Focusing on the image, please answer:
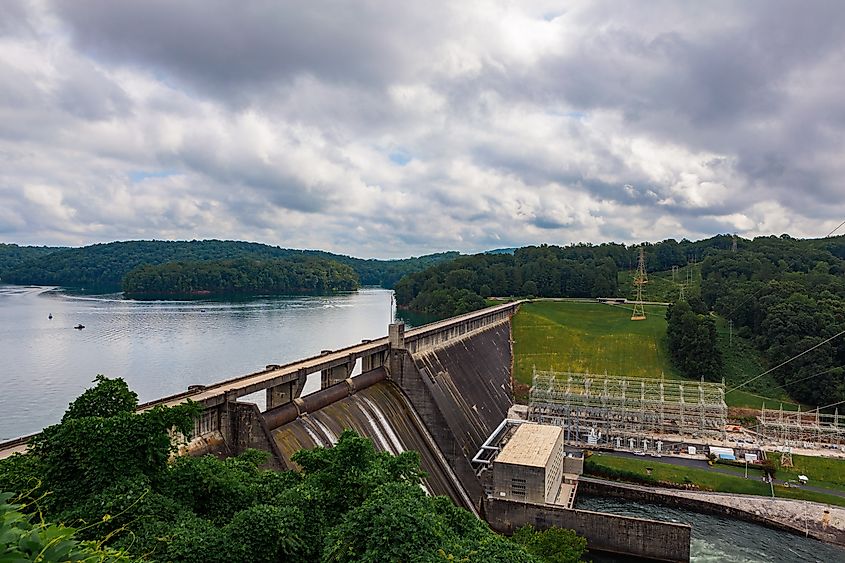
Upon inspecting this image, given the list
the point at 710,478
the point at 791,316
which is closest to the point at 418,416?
the point at 710,478

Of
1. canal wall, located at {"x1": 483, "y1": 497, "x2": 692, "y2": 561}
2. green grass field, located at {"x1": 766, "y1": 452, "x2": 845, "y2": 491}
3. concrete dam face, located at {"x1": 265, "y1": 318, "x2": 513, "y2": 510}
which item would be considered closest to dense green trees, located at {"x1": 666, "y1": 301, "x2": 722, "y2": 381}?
green grass field, located at {"x1": 766, "y1": 452, "x2": 845, "y2": 491}

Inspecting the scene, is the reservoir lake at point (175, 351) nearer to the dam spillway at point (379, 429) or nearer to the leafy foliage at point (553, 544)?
the leafy foliage at point (553, 544)

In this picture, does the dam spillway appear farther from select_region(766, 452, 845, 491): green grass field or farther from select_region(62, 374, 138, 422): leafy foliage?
select_region(766, 452, 845, 491): green grass field

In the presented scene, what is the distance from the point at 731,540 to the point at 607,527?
301 inches

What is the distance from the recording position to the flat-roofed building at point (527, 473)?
32.3 meters


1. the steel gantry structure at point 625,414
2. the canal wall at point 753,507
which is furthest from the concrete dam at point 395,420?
the steel gantry structure at point 625,414

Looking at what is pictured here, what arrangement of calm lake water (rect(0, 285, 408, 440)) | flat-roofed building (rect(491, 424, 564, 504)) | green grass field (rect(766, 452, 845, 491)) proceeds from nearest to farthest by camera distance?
1. flat-roofed building (rect(491, 424, 564, 504))
2. green grass field (rect(766, 452, 845, 491))
3. calm lake water (rect(0, 285, 408, 440))

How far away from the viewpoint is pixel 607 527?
3072 cm

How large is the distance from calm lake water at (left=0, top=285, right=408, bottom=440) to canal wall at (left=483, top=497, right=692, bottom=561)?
23.1 meters

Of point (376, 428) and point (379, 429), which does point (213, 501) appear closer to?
point (376, 428)

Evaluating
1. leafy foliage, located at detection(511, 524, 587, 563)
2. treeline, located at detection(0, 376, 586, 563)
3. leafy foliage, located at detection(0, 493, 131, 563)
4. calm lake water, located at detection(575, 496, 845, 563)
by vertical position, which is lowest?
calm lake water, located at detection(575, 496, 845, 563)

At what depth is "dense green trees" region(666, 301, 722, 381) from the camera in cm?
6278

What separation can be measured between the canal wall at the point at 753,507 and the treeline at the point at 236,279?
390 feet

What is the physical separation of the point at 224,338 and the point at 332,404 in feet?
159
